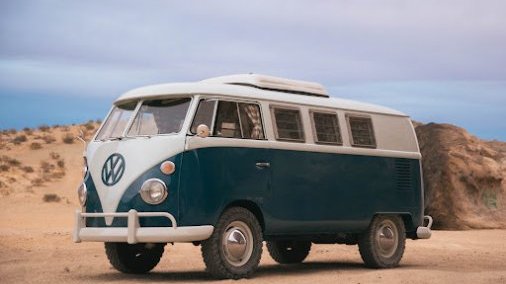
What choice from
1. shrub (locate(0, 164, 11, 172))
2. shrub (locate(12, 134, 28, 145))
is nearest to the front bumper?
shrub (locate(0, 164, 11, 172))

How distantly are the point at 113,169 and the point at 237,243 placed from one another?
6.50 feet

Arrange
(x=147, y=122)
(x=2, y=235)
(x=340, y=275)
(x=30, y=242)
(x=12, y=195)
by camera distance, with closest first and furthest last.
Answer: (x=147, y=122)
(x=340, y=275)
(x=30, y=242)
(x=2, y=235)
(x=12, y=195)

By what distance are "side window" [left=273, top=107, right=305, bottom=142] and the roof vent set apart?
21.4 inches

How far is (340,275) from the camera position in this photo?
13688 millimetres

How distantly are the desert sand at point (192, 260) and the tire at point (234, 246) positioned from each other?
1.12 ft

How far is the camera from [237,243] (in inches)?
490

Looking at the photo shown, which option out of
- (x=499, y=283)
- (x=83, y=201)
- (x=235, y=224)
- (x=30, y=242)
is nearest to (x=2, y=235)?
(x=30, y=242)

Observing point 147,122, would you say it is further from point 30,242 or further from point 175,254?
point 30,242

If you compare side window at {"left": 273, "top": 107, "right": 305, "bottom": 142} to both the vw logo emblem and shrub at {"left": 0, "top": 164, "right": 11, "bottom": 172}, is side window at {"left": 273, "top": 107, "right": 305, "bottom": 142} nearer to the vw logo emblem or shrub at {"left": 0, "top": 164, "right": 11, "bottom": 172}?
the vw logo emblem

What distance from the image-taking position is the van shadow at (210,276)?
12.9 meters

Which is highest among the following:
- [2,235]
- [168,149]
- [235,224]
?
[168,149]

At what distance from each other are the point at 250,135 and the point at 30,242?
9.15 metres

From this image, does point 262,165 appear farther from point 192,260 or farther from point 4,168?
point 4,168

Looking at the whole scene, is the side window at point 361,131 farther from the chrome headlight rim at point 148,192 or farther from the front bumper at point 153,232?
the chrome headlight rim at point 148,192
